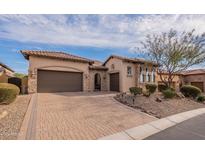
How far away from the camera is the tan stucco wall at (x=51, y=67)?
50.2 feet

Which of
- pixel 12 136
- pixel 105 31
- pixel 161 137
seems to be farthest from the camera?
pixel 105 31

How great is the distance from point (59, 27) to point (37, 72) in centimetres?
793

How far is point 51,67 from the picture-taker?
54.0 ft

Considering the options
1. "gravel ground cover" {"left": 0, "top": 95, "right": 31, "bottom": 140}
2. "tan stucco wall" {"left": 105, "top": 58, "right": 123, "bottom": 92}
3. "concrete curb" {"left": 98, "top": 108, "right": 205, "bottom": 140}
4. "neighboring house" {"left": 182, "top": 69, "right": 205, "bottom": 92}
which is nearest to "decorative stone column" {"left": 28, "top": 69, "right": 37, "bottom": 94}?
"gravel ground cover" {"left": 0, "top": 95, "right": 31, "bottom": 140}

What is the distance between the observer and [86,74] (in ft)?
62.6

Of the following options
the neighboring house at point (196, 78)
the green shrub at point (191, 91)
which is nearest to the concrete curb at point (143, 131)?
the green shrub at point (191, 91)

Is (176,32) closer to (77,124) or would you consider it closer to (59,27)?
(59,27)

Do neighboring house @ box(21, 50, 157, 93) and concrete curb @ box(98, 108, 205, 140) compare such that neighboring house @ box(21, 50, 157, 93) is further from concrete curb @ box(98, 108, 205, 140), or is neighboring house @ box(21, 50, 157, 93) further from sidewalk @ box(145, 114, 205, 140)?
sidewalk @ box(145, 114, 205, 140)

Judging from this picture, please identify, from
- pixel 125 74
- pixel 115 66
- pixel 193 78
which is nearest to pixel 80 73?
pixel 115 66

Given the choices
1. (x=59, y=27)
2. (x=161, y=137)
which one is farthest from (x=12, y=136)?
(x=59, y=27)

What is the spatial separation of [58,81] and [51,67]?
5.80ft

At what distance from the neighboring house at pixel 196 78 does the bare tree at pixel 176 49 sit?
13.9m

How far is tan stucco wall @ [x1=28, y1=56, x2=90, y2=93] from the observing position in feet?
50.2

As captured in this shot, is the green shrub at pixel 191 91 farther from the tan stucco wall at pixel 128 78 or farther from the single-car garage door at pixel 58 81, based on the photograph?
the single-car garage door at pixel 58 81
